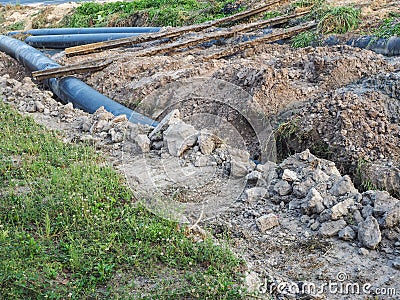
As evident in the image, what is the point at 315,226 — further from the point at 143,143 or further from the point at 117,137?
the point at 117,137

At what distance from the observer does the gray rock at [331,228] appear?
389cm

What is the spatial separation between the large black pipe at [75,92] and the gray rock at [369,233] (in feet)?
9.96

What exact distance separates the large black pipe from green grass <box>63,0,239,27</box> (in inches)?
163

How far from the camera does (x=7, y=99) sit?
25.2ft

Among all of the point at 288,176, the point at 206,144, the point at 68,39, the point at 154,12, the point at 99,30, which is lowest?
the point at 288,176

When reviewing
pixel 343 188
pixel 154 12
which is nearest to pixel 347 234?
pixel 343 188

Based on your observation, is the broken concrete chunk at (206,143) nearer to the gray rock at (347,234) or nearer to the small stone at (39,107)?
the gray rock at (347,234)

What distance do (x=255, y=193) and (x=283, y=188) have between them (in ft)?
0.84

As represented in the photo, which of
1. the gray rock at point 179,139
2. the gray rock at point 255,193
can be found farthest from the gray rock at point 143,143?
the gray rock at point 255,193

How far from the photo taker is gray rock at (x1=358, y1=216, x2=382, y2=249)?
3.70 m

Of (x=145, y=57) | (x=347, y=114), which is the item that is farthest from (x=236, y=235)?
(x=145, y=57)

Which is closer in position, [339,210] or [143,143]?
[339,210]

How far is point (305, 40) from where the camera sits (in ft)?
27.9

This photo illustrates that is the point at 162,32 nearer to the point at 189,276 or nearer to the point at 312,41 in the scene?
the point at 312,41
